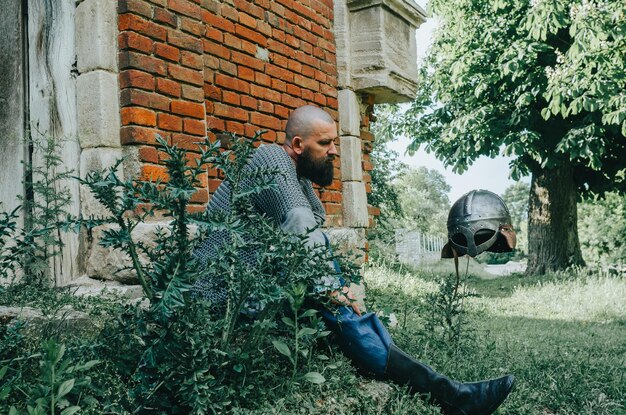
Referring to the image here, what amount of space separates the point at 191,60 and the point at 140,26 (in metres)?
0.41

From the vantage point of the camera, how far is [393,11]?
5.97 m

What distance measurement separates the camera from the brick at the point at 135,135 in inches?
137

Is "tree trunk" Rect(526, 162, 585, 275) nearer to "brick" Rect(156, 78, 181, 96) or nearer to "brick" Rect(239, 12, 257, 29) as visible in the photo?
"brick" Rect(239, 12, 257, 29)

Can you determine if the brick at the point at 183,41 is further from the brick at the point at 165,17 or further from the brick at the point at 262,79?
the brick at the point at 262,79

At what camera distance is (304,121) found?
360 cm

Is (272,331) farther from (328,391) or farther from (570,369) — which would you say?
(570,369)

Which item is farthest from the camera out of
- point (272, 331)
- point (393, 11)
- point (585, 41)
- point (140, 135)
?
point (585, 41)

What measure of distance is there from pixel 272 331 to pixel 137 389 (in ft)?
2.24

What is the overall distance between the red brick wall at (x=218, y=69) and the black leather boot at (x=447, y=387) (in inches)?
66.3

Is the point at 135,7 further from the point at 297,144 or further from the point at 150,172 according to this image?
the point at 297,144

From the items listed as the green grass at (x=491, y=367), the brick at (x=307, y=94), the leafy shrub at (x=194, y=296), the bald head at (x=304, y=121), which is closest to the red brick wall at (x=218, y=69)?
the brick at (x=307, y=94)

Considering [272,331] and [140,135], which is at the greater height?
[140,135]

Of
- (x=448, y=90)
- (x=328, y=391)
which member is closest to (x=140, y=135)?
(x=328, y=391)

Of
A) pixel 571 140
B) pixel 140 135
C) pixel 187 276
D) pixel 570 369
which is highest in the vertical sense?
pixel 571 140
